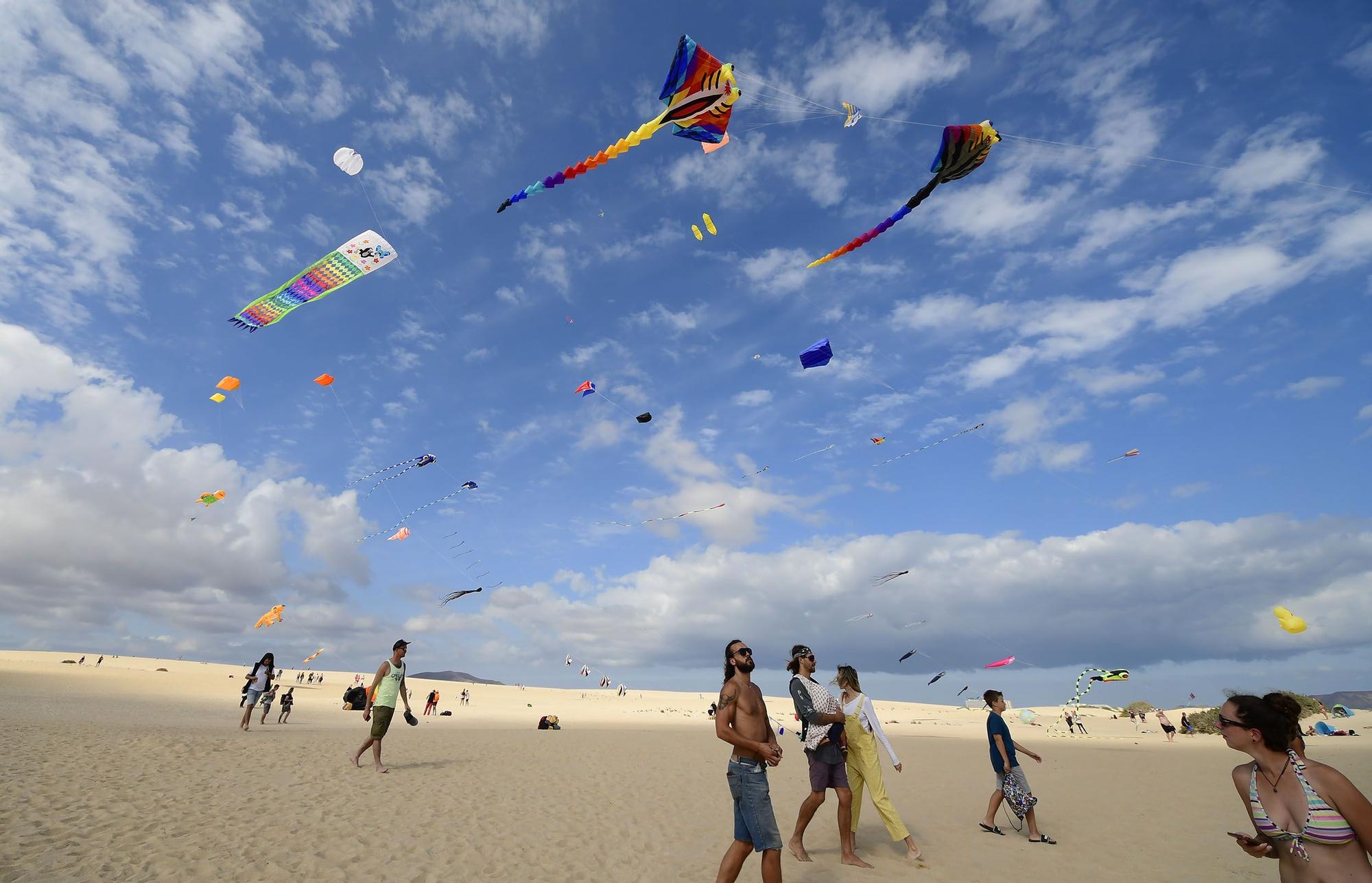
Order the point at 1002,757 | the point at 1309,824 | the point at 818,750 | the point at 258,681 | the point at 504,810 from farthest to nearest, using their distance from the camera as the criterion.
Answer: the point at 258,681, the point at 504,810, the point at 1002,757, the point at 818,750, the point at 1309,824

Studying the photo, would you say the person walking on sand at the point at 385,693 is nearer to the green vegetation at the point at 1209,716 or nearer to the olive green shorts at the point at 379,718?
the olive green shorts at the point at 379,718

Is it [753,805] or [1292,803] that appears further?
[753,805]

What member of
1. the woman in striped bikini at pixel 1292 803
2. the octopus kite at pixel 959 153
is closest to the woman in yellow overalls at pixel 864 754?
the woman in striped bikini at pixel 1292 803

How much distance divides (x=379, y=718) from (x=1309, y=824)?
1221 cm

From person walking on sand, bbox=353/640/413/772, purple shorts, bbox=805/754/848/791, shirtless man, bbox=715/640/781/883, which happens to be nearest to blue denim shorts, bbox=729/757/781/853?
shirtless man, bbox=715/640/781/883

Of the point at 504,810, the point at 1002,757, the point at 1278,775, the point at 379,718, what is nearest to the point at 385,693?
the point at 379,718

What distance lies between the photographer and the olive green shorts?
11.2 m

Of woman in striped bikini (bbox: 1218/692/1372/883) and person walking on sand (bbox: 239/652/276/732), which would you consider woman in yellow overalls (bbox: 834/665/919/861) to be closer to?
woman in striped bikini (bbox: 1218/692/1372/883)

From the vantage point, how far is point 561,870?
6.75 m

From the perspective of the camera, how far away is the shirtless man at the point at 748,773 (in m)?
4.82

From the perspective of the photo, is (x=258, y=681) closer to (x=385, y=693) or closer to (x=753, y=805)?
(x=385, y=693)

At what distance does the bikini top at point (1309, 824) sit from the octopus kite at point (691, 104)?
1018cm

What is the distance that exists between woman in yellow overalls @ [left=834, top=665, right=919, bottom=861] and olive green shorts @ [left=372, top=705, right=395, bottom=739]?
8166 millimetres

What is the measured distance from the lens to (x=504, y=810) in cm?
936
